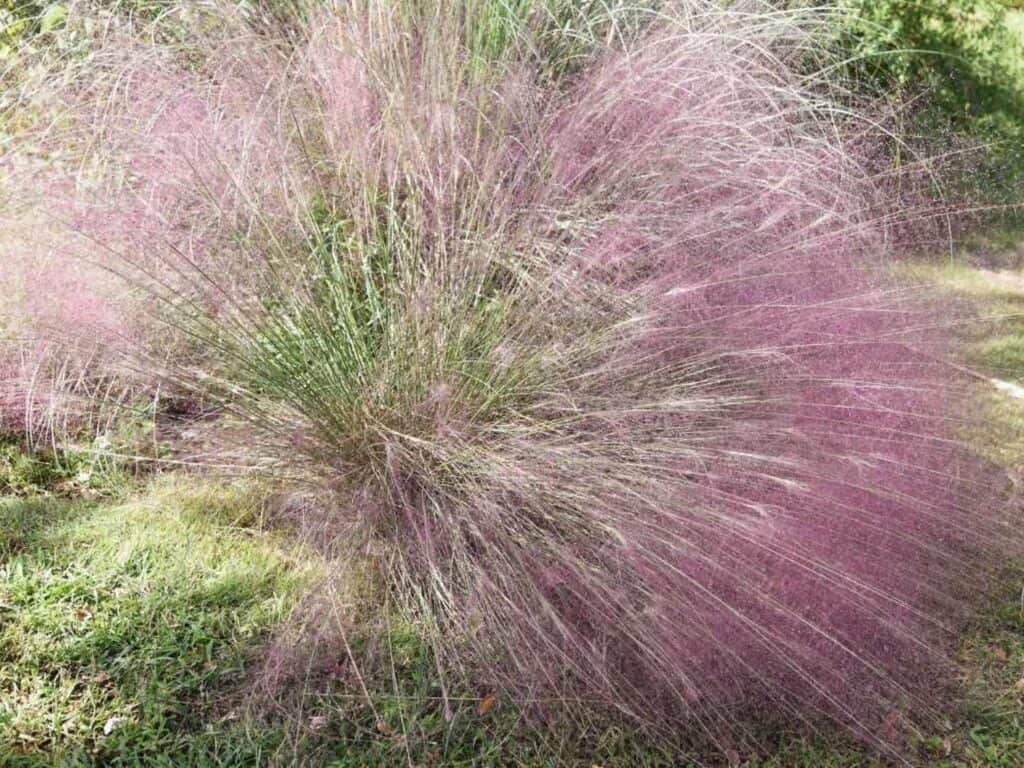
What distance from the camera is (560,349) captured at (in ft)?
8.43

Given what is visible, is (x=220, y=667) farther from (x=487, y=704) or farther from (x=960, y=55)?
(x=960, y=55)

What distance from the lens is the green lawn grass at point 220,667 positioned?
2.23 meters

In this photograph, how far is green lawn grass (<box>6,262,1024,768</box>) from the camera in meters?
2.23

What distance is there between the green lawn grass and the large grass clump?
0.11 meters

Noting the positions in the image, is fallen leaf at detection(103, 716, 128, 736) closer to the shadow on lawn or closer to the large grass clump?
the shadow on lawn

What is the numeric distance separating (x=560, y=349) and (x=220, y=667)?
3.69ft

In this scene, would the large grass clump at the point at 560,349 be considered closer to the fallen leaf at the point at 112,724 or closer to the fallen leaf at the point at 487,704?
the fallen leaf at the point at 487,704

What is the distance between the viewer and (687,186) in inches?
115

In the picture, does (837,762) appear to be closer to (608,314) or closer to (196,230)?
(608,314)

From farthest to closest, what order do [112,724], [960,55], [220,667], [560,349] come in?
1. [960,55]
2. [560,349]
3. [220,667]
4. [112,724]

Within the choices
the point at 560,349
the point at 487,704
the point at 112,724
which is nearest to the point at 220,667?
the point at 112,724

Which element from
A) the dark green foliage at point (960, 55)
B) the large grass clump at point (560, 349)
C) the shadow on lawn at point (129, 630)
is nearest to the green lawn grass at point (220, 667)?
the shadow on lawn at point (129, 630)

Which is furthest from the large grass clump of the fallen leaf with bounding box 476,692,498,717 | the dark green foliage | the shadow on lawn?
the dark green foliage

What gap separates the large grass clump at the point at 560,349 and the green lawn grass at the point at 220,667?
0.11 m
